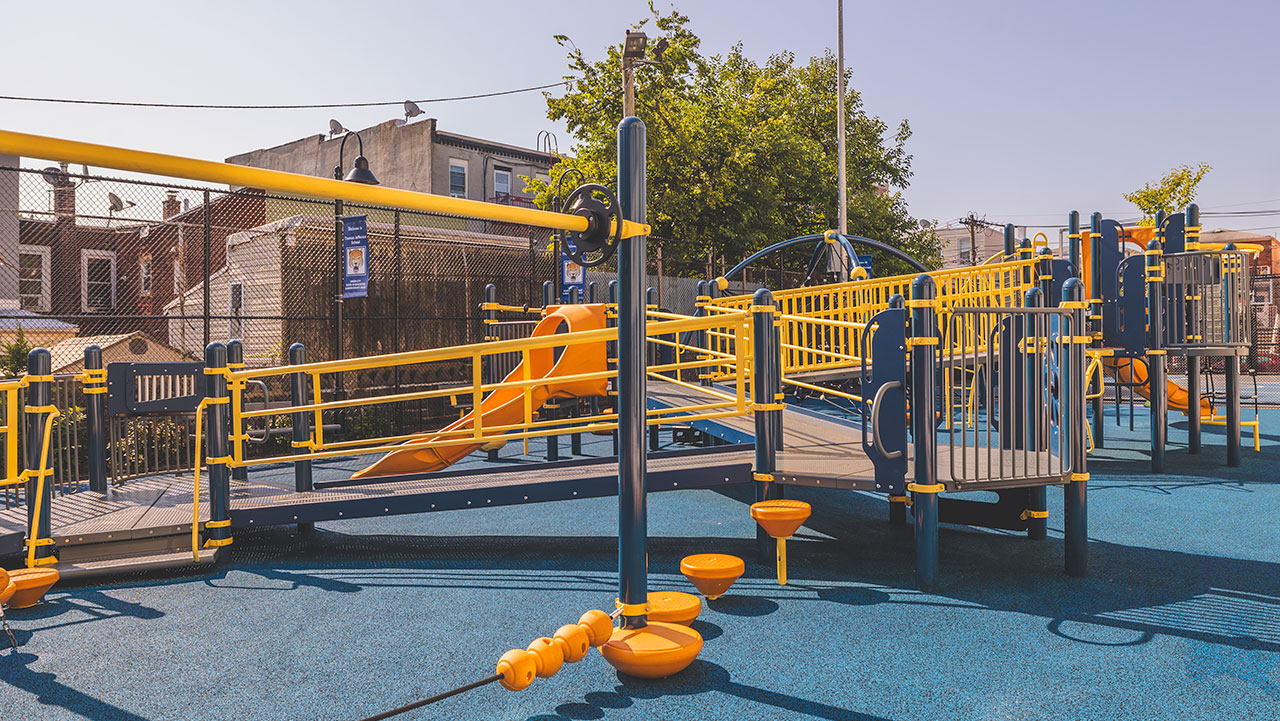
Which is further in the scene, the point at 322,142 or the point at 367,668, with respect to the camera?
the point at 322,142

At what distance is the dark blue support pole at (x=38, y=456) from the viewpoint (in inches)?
211

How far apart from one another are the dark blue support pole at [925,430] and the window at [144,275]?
84.0ft

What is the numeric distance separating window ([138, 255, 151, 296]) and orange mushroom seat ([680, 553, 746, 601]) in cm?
2514

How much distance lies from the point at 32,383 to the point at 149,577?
1.64 meters

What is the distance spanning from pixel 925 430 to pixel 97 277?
2722 cm

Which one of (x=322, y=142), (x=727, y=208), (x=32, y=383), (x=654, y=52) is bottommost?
(x=32, y=383)

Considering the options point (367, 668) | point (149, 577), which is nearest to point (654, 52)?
point (149, 577)

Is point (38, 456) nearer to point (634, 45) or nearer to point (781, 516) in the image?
point (781, 516)

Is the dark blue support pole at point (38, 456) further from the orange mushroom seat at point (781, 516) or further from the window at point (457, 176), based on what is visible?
the window at point (457, 176)

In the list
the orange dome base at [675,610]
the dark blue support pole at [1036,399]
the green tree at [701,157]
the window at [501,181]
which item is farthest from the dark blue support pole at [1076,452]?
the window at [501,181]

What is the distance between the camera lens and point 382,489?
20.5 feet

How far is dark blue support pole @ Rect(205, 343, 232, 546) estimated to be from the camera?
18.9 ft

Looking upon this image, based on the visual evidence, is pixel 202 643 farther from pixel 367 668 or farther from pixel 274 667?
pixel 367 668

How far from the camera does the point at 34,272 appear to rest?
2330 cm
